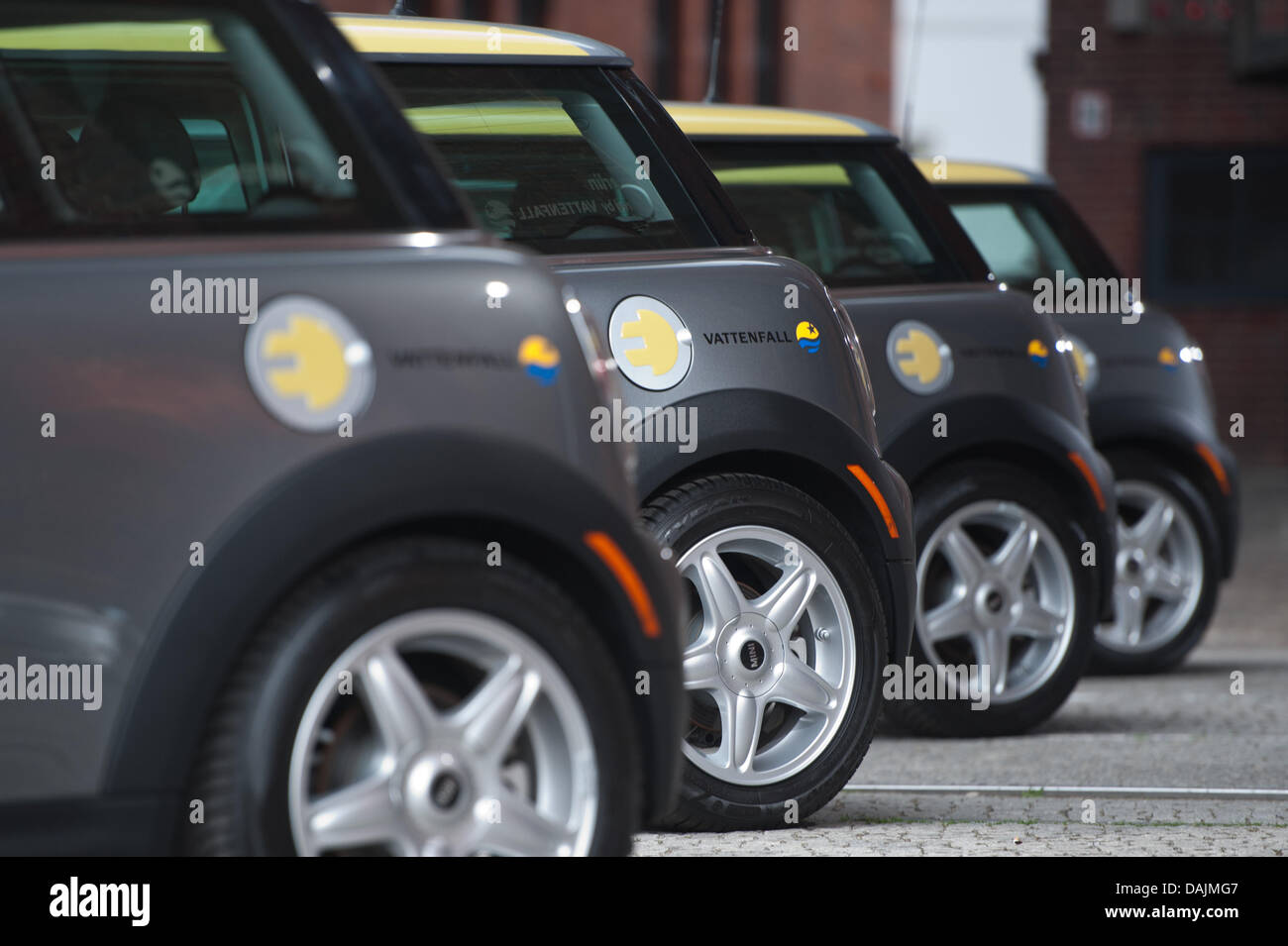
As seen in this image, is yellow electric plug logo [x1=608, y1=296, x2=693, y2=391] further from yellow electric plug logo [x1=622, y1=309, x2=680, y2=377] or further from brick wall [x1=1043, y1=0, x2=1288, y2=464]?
brick wall [x1=1043, y1=0, x2=1288, y2=464]

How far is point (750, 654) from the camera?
Answer: 5.04 meters

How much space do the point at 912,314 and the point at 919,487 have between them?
0.55 meters

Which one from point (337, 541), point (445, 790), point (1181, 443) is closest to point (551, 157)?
point (337, 541)

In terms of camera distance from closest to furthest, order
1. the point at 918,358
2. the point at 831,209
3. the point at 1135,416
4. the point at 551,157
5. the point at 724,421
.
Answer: the point at 724,421, the point at 551,157, the point at 918,358, the point at 831,209, the point at 1135,416

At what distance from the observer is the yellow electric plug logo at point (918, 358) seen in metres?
6.62

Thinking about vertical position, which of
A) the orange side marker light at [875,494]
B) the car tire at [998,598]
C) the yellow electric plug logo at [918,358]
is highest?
the yellow electric plug logo at [918,358]

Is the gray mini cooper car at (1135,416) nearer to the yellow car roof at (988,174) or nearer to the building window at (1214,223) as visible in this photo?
the yellow car roof at (988,174)

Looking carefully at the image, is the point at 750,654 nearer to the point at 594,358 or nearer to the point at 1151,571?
the point at 594,358

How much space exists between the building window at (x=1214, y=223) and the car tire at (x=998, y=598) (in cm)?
1445

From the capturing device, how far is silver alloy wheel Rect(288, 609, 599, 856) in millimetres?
3195

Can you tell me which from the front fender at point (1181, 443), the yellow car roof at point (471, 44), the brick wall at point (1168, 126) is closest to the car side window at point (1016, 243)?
the front fender at point (1181, 443)

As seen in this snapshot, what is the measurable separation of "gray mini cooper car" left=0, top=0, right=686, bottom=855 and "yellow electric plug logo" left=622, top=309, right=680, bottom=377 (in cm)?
151

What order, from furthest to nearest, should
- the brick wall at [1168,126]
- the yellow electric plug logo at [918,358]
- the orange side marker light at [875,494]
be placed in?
1. the brick wall at [1168,126]
2. the yellow electric plug logo at [918,358]
3. the orange side marker light at [875,494]
